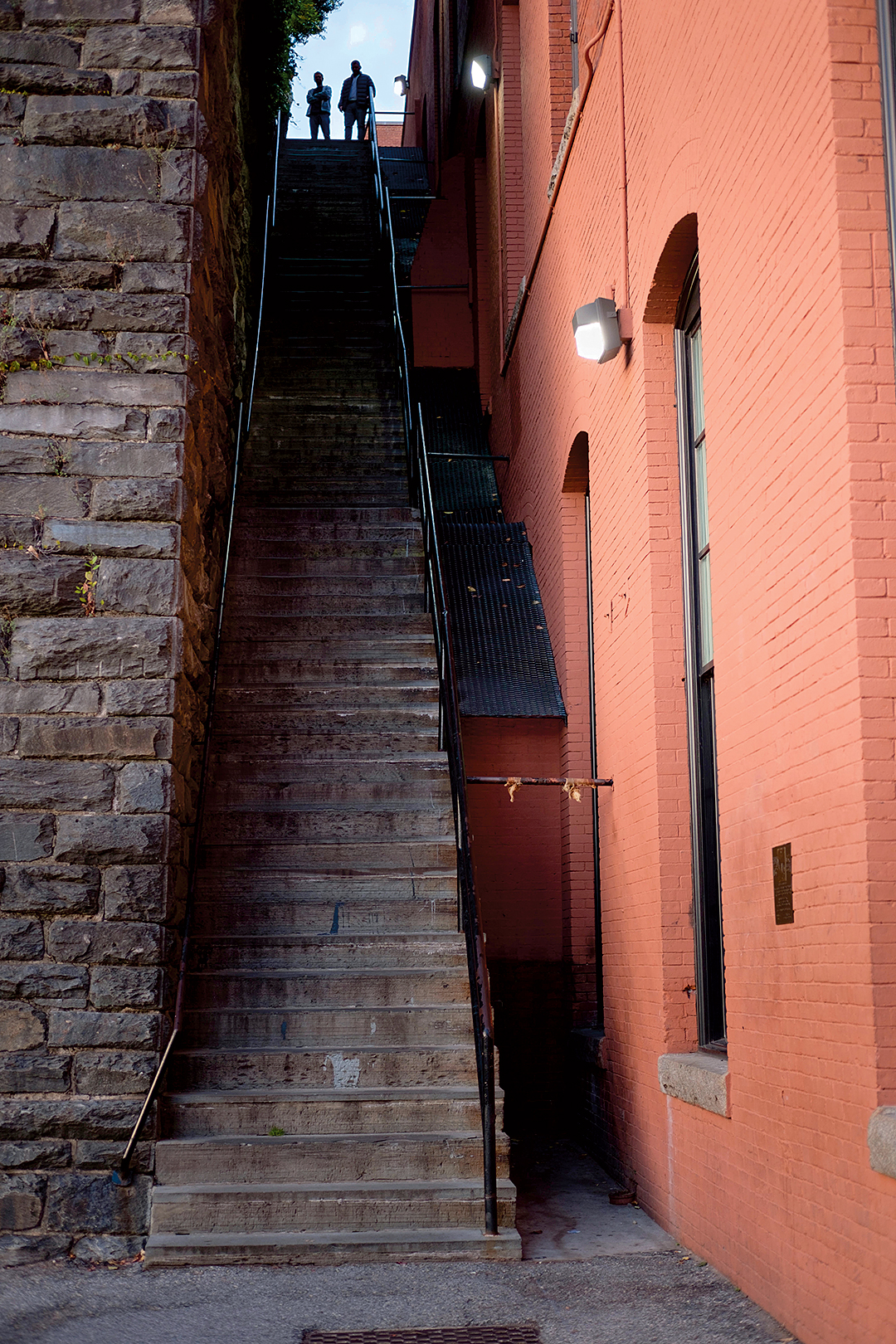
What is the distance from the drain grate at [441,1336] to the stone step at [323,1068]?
161 cm

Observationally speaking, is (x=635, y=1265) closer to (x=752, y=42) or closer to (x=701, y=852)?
(x=701, y=852)

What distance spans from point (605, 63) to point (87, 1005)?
18.7 feet

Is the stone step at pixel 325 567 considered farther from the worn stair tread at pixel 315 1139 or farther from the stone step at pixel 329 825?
the worn stair tread at pixel 315 1139

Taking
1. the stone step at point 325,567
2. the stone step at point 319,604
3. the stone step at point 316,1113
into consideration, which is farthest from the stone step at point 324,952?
the stone step at point 325,567

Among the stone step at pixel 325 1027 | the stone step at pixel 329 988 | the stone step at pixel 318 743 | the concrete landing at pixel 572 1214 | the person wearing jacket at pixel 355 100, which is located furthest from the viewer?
the person wearing jacket at pixel 355 100

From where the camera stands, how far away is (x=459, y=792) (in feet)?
21.6

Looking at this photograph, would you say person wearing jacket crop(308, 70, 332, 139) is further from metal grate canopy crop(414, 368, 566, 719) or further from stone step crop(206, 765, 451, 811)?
stone step crop(206, 765, 451, 811)

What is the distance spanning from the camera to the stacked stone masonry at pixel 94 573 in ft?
17.2

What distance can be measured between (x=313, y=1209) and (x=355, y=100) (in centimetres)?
2056

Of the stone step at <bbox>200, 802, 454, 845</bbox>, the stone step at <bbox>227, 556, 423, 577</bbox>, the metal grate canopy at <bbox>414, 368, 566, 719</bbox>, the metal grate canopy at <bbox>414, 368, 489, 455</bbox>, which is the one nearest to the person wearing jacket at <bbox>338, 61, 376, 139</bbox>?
the metal grate canopy at <bbox>414, 368, 489, 455</bbox>

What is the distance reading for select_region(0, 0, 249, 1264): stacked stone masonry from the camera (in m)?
5.23

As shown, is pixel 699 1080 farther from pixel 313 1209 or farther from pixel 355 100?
pixel 355 100

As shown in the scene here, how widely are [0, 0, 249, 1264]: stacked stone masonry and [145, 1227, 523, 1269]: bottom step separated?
28 cm

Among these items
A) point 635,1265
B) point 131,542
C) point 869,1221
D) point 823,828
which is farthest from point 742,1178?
point 131,542
